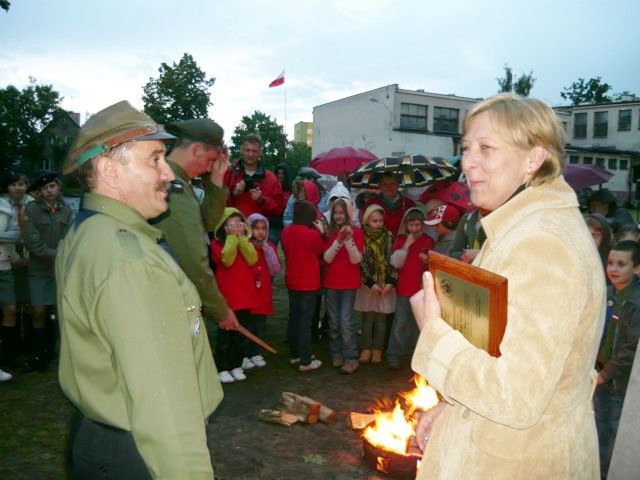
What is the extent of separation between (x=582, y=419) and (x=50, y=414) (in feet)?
17.3

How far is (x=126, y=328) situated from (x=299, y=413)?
159 inches

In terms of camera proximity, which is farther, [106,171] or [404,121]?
[404,121]

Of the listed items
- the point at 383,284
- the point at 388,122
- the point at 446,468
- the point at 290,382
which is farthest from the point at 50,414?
the point at 388,122

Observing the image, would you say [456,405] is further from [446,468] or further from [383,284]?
[383,284]

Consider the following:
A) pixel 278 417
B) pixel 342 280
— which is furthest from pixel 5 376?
pixel 342 280

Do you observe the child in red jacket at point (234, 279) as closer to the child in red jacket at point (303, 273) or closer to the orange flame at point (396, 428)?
the child in red jacket at point (303, 273)

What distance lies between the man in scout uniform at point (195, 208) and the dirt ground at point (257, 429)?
2.60ft

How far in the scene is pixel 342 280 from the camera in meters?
6.91

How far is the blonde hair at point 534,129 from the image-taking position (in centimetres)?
169

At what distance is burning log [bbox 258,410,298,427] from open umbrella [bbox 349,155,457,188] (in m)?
3.90

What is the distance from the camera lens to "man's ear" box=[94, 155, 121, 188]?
1887 millimetres

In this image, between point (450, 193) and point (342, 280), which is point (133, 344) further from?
point (450, 193)

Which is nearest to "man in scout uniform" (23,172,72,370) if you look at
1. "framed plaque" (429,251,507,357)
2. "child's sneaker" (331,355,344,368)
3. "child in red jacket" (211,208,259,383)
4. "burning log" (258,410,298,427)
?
"child in red jacket" (211,208,259,383)

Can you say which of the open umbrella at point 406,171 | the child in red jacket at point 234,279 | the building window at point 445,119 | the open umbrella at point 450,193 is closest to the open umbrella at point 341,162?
the open umbrella at point 406,171
